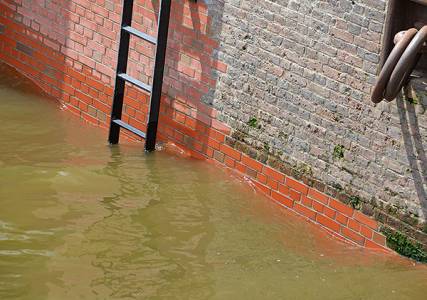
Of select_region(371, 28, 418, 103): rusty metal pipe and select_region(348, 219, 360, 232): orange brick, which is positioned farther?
select_region(348, 219, 360, 232): orange brick

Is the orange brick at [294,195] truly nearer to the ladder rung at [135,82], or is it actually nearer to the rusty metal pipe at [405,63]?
the rusty metal pipe at [405,63]

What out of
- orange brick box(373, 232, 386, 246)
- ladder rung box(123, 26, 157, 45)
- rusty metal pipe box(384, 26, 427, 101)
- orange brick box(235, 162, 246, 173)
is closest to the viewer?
rusty metal pipe box(384, 26, 427, 101)

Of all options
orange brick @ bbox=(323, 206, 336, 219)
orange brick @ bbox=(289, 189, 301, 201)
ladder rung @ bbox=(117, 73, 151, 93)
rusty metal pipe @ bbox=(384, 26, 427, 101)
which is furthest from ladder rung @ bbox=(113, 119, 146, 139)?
rusty metal pipe @ bbox=(384, 26, 427, 101)

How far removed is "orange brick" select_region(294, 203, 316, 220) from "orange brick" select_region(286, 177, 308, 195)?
0.37ft

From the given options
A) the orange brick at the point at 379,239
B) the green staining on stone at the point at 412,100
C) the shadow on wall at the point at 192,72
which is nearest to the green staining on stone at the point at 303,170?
the orange brick at the point at 379,239

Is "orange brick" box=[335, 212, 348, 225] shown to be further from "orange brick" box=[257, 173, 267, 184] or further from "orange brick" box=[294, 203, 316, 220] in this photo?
"orange brick" box=[257, 173, 267, 184]

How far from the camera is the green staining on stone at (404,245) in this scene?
7434 millimetres

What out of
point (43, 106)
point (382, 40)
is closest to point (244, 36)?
point (382, 40)

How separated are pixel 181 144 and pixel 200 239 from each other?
72.2 inches

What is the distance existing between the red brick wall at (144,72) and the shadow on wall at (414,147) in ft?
1.66

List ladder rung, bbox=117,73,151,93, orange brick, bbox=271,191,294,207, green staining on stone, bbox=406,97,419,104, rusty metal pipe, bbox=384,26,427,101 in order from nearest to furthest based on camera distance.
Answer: rusty metal pipe, bbox=384,26,427,101 < green staining on stone, bbox=406,97,419,104 < orange brick, bbox=271,191,294,207 < ladder rung, bbox=117,73,151,93

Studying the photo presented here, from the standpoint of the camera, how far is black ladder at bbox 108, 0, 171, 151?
8.94 metres

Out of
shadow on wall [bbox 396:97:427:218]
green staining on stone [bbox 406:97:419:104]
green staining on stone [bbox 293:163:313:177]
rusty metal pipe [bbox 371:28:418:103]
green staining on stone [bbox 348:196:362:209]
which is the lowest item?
green staining on stone [bbox 348:196:362:209]

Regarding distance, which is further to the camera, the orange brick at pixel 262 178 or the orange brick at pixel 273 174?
the orange brick at pixel 262 178
